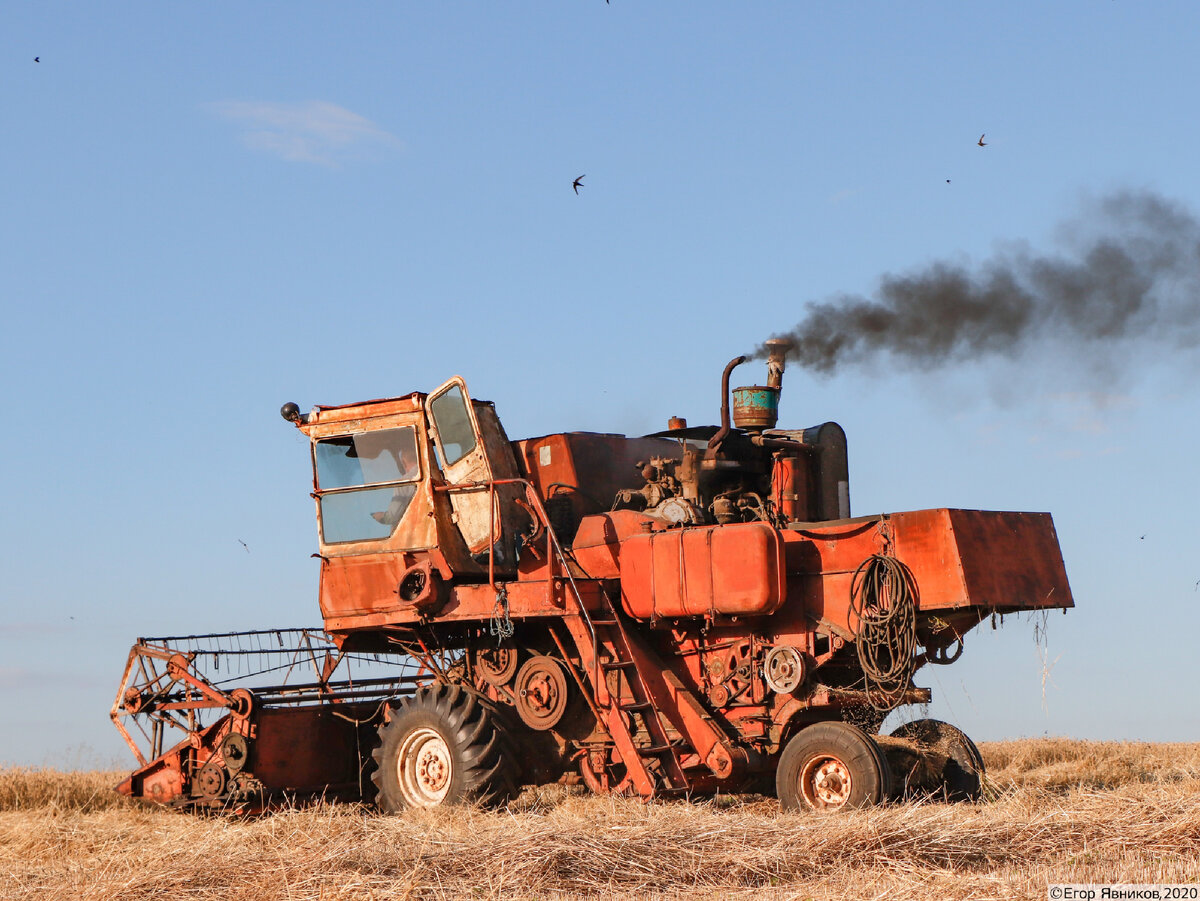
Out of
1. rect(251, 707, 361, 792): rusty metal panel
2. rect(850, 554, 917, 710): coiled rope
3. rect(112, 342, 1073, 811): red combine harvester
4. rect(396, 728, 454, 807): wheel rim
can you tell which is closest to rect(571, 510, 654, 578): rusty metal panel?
rect(112, 342, 1073, 811): red combine harvester

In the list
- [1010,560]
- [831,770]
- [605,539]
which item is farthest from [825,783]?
[605,539]

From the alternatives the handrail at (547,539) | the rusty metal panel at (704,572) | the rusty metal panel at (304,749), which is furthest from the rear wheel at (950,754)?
the rusty metal panel at (304,749)

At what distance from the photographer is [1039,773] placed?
1563 cm

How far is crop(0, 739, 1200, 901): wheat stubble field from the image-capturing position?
880 centimetres

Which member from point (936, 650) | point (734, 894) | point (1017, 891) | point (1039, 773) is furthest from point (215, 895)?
point (1039, 773)

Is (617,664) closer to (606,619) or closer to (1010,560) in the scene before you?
(606,619)

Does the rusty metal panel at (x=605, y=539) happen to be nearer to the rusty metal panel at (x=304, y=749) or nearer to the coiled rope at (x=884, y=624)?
the coiled rope at (x=884, y=624)

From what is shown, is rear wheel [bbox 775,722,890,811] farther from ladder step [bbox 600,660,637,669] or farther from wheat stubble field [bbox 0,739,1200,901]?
ladder step [bbox 600,660,637,669]

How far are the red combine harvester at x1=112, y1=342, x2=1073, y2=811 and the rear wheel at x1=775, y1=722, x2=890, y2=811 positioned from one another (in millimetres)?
20

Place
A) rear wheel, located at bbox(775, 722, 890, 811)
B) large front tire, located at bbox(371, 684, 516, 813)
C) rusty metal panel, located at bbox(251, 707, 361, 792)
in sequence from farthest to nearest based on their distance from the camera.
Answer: rusty metal panel, located at bbox(251, 707, 361, 792), large front tire, located at bbox(371, 684, 516, 813), rear wheel, located at bbox(775, 722, 890, 811)

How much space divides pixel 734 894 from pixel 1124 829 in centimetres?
323

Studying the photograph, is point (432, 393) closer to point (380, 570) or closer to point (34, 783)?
point (380, 570)

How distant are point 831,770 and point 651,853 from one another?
318 centimetres

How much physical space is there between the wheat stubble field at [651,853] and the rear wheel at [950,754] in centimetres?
Result: 54
